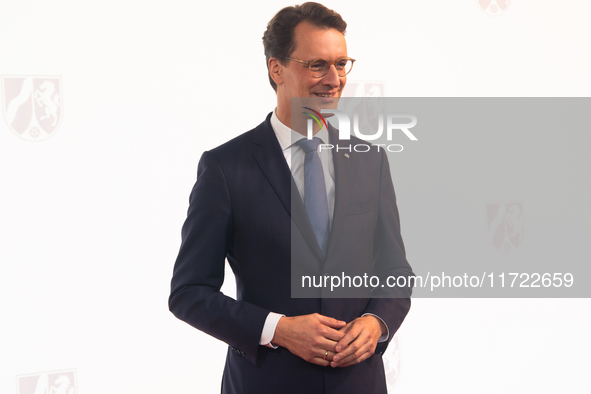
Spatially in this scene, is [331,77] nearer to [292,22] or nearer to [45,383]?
[292,22]

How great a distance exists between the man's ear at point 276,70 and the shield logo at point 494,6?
153cm

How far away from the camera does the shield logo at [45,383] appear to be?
5.88 ft

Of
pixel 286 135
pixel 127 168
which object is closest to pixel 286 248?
pixel 286 135

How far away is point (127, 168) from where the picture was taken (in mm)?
1871

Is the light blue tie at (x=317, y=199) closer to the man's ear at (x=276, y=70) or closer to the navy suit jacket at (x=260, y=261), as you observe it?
the navy suit jacket at (x=260, y=261)

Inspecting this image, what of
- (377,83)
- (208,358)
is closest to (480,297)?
(377,83)

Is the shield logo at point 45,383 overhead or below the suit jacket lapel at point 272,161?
below

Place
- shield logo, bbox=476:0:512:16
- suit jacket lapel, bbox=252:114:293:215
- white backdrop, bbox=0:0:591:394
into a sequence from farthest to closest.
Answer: shield logo, bbox=476:0:512:16, white backdrop, bbox=0:0:591:394, suit jacket lapel, bbox=252:114:293:215

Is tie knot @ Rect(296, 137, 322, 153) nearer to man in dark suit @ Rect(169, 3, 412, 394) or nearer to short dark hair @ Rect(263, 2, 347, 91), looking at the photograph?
man in dark suit @ Rect(169, 3, 412, 394)

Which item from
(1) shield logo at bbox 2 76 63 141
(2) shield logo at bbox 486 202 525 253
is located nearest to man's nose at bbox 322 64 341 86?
(1) shield logo at bbox 2 76 63 141

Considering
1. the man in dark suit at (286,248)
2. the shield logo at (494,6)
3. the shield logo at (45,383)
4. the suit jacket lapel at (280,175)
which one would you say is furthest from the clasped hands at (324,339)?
the shield logo at (494,6)

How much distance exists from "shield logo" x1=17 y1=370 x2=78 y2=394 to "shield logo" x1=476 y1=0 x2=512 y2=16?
7.74ft

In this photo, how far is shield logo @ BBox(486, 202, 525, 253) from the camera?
7.50ft

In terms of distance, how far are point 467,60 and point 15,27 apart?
74.3 inches
